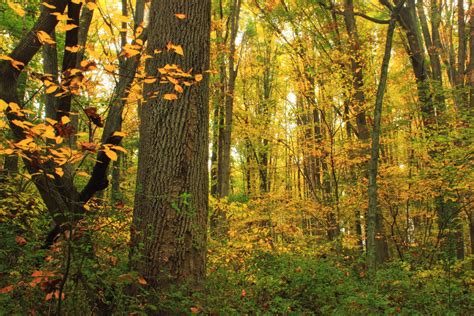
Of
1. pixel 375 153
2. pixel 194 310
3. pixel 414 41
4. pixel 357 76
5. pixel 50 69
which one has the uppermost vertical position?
pixel 414 41

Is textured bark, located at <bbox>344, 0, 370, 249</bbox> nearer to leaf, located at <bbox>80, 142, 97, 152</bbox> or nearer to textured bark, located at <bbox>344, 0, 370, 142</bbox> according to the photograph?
textured bark, located at <bbox>344, 0, 370, 142</bbox>

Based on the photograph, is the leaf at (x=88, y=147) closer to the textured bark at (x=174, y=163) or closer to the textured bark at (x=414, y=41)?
the textured bark at (x=174, y=163)

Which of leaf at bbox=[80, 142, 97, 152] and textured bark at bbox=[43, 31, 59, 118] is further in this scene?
textured bark at bbox=[43, 31, 59, 118]

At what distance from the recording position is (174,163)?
3.85 m

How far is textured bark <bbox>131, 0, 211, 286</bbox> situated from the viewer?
370cm

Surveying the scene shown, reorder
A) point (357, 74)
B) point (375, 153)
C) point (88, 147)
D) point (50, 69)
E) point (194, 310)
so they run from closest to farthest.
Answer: point (88, 147) → point (194, 310) → point (50, 69) → point (375, 153) → point (357, 74)

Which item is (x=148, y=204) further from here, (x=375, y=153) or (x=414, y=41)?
(x=414, y=41)

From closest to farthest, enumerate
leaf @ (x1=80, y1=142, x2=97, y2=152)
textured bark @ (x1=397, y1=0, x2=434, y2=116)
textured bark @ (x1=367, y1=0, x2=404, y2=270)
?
leaf @ (x1=80, y1=142, x2=97, y2=152) → textured bark @ (x1=367, y1=0, x2=404, y2=270) → textured bark @ (x1=397, y1=0, x2=434, y2=116)

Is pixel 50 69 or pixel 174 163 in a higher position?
pixel 50 69

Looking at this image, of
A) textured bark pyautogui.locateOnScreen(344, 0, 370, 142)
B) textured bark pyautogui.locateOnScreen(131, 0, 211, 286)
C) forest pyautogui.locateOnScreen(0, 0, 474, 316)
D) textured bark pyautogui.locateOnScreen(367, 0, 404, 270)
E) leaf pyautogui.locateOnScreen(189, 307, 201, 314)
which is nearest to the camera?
forest pyautogui.locateOnScreen(0, 0, 474, 316)

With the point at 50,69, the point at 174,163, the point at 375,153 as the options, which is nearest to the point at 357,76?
the point at 375,153

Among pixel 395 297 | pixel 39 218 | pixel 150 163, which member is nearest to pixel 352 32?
pixel 395 297

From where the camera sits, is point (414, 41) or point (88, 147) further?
point (414, 41)

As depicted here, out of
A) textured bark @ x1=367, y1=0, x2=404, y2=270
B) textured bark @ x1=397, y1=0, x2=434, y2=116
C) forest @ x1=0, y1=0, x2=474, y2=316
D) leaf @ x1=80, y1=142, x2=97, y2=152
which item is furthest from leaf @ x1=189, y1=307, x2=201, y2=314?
textured bark @ x1=397, y1=0, x2=434, y2=116
